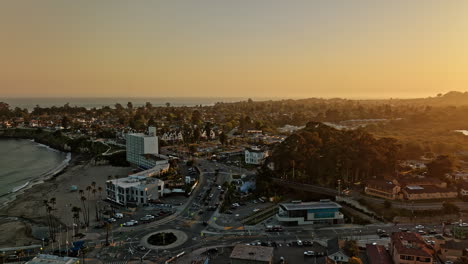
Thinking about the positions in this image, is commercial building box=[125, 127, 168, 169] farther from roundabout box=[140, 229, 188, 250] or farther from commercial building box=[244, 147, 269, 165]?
roundabout box=[140, 229, 188, 250]

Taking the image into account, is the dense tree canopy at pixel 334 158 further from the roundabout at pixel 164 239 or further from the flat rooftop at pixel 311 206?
the roundabout at pixel 164 239

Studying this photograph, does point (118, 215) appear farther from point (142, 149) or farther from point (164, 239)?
point (142, 149)

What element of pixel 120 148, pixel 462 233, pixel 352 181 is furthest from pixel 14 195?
pixel 462 233

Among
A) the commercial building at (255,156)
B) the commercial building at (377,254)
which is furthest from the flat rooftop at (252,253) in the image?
the commercial building at (255,156)

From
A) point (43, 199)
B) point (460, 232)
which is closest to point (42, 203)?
point (43, 199)

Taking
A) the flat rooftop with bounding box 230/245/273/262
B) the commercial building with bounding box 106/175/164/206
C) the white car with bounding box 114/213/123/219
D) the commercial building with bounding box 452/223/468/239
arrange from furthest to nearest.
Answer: the commercial building with bounding box 106/175/164/206 → the white car with bounding box 114/213/123/219 → the commercial building with bounding box 452/223/468/239 → the flat rooftop with bounding box 230/245/273/262

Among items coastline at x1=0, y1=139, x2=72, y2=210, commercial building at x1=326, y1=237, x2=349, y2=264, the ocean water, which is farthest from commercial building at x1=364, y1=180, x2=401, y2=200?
the ocean water
